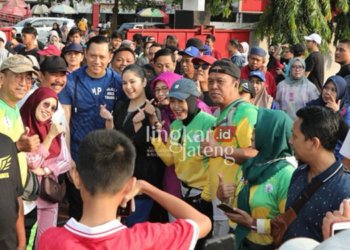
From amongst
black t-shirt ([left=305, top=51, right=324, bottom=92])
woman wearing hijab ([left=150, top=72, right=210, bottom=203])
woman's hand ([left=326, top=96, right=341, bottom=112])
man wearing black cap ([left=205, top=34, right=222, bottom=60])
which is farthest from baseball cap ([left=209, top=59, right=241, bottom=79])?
man wearing black cap ([left=205, top=34, right=222, bottom=60])

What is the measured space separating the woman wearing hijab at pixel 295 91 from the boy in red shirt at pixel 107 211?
637 centimetres

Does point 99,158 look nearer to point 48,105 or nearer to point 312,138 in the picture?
point 312,138

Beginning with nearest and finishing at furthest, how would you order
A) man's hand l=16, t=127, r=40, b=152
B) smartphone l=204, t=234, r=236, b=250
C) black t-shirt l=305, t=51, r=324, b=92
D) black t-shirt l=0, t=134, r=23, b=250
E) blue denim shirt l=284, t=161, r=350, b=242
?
smartphone l=204, t=234, r=236, b=250
blue denim shirt l=284, t=161, r=350, b=242
black t-shirt l=0, t=134, r=23, b=250
man's hand l=16, t=127, r=40, b=152
black t-shirt l=305, t=51, r=324, b=92

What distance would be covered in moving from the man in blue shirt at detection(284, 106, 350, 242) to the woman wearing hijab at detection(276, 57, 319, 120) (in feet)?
17.2

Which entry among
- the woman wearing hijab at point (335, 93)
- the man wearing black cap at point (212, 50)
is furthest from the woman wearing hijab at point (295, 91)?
the man wearing black cap at point (212, 50)

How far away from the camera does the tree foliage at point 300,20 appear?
17422 mm

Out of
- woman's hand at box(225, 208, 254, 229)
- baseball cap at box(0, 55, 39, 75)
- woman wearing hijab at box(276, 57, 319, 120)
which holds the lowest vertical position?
woman's hand at box(225, 208, 254, 229)

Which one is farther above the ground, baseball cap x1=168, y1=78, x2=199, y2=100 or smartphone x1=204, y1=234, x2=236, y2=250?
baseball cap x1=168, y1=78, x2=199, y2=100

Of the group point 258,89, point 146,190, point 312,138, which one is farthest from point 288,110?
point 146,190

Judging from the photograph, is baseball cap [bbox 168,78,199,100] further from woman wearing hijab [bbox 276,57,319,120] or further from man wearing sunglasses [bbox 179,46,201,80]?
woman wearing hijab [bbox 276,57,319,120]

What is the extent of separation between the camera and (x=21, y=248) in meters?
4.10

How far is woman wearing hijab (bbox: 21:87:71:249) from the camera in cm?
532

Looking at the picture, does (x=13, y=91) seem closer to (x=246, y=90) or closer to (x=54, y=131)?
(x=54, y=131)

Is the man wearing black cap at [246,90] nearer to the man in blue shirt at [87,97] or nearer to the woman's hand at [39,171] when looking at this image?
the man in blue shirt at [87,97]
